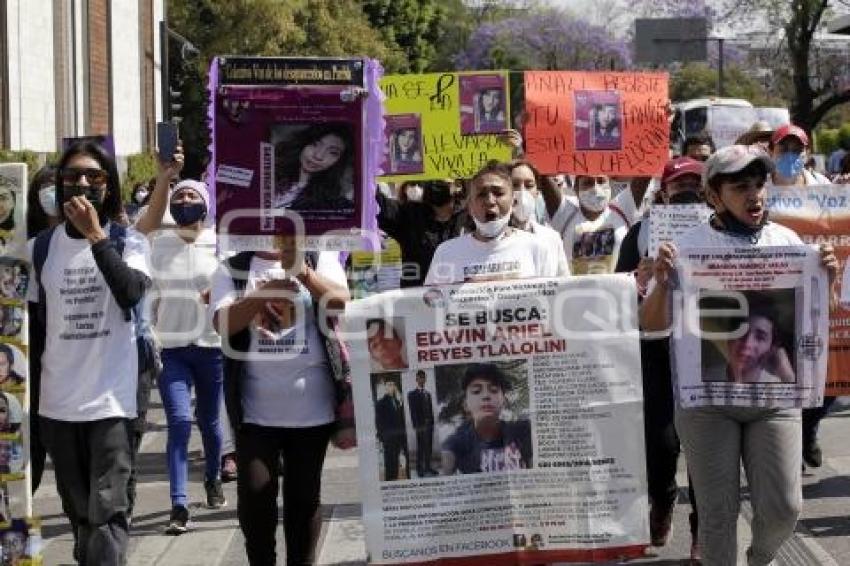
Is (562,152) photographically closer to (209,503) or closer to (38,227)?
(209,503)

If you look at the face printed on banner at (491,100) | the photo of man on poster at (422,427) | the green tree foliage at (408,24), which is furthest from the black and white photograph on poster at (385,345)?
the green tree foliage at (408,24)

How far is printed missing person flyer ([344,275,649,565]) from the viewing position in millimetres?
5430

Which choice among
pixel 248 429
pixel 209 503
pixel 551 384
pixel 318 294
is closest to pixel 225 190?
pixel 318 294

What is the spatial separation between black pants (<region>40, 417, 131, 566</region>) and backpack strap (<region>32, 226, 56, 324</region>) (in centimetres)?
42

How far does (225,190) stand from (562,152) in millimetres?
4660

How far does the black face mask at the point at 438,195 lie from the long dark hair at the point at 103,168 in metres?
4.33

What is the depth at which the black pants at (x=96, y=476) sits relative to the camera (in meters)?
5.82

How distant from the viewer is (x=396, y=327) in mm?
5512

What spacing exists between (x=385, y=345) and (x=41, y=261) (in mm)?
1463

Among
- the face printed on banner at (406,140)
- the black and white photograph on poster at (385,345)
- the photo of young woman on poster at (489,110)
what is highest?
the photo of young woman on poster at (489,110)

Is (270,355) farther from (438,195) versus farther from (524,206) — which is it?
(438,195)

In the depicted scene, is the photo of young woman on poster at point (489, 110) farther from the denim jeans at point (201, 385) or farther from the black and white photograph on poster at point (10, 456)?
the black and white photograph on poster at point (10, 456)

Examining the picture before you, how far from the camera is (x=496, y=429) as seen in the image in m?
5.47

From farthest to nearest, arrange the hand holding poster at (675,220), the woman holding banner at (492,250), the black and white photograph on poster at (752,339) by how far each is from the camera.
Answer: the hand holding poster at (675,220)
the woman holding banner at (492,250)
the black and white photograph on poster at (752,339)
